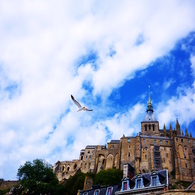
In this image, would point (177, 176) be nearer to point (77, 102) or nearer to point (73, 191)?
point (73, 191)

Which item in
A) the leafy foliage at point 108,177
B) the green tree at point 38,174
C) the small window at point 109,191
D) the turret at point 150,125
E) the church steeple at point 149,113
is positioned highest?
the church steeple at point 149,113

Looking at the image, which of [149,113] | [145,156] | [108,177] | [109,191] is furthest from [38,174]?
[149,113]

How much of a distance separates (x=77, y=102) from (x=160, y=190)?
11.1 meters

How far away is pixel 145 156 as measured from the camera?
83688 millimetres

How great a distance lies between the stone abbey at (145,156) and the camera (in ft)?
260

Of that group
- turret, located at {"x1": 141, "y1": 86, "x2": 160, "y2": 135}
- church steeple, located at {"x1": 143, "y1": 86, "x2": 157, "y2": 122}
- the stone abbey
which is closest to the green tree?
the stone abbey

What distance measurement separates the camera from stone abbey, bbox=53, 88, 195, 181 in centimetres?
7938

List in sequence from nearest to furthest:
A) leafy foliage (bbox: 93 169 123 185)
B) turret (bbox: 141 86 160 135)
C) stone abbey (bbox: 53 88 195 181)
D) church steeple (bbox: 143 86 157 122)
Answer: leafy foliage (bbox: 93 169 123 185), stone abbey (bbox: 53 88 195 181), turret (bbox: 141 86 160 135), church steeple (bbox: 143 86 157 122)

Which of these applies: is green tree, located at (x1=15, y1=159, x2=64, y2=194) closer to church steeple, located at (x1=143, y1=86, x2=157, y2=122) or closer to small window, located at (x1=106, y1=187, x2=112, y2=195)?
small window, located at (x1=106, y1=187, x2=112, y2=195)

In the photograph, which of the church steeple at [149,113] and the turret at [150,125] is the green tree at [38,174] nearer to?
the turret at [150,125]

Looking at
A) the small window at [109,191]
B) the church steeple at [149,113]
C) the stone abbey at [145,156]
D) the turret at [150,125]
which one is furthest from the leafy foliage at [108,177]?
the church steeple at [149,113]

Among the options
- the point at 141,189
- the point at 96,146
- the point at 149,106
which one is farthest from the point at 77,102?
the point at 149,106

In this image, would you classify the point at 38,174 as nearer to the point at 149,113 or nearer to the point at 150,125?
the point at 150,125

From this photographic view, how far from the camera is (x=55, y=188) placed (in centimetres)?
4838
